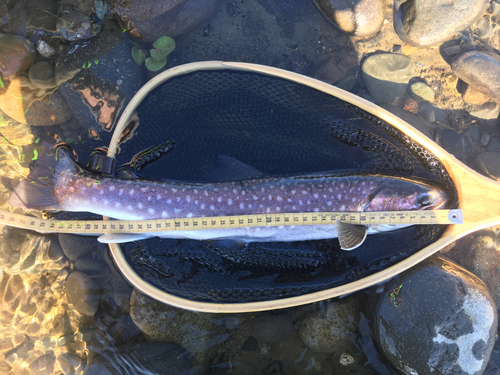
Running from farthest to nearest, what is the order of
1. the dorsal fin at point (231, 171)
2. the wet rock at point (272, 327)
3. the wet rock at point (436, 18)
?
the wet rock at point (436, 18)
the wet rock at point (272, 327)
the dorsal fin at point (231, 171)

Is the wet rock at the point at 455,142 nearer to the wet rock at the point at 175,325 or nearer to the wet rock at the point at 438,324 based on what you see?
the wet rock at the point at 438,324

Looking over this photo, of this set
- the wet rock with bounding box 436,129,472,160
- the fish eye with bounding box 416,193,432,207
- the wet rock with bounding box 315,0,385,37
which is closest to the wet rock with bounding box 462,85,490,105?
the wet rock with bounding box 436,129,472,160

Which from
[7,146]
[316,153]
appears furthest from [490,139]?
[7,146]

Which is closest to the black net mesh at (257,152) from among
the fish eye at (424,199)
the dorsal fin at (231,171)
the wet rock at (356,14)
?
the dorsal fin at (231,171)

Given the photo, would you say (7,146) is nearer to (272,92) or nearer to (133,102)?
(133,102)

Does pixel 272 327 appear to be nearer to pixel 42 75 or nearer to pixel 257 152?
pixel 257 152
